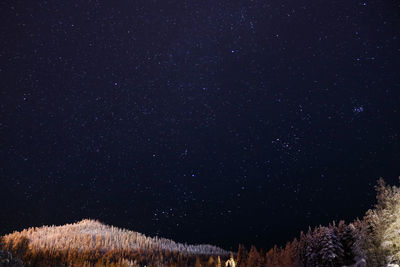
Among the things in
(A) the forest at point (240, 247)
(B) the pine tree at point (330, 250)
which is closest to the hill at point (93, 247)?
(A) the forest at point (240, 247)

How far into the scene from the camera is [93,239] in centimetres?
10638

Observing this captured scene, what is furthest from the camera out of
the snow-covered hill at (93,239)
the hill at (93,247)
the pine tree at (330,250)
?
the snow-covered hill at (93,239)

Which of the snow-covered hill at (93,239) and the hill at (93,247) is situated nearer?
the hill at (93,247)

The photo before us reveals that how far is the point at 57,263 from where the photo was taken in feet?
212

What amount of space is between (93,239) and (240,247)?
50.0m

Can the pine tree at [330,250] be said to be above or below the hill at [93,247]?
below

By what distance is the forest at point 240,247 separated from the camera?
26.7 m

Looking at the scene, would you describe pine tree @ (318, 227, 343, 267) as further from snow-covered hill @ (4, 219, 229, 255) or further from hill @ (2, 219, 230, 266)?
snow-covered hill @ (4, 219, 229, 255)

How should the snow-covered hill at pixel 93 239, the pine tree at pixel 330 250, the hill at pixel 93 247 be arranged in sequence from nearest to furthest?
1. the pine tree at pixel 330 250
2. the hill at pixel 93 247
3. the snow-covered hill at pixel 93 239

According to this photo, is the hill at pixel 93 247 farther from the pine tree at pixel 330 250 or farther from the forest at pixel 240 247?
the pine tree at pixel 330 250

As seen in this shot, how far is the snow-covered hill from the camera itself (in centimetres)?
9344

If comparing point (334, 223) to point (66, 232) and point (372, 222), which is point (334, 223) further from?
point (66, 232)

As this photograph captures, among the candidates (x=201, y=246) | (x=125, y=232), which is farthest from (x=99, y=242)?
(x=201, y=246)

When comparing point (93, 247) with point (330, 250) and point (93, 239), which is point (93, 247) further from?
point (330, 250)
